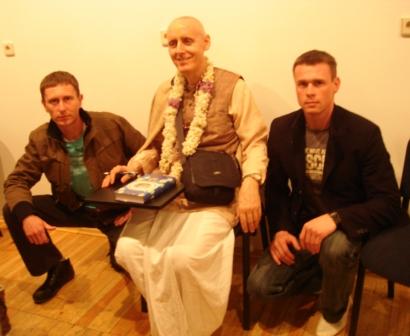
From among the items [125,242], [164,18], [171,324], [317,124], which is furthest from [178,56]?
[171,324]

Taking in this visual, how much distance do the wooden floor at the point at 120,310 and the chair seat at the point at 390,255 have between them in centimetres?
47

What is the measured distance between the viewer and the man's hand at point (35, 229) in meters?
1.85

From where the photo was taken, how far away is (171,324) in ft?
5.31

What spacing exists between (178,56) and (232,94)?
281mm

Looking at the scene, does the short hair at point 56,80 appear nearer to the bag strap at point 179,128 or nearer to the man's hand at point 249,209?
the bag strap at point 179,128

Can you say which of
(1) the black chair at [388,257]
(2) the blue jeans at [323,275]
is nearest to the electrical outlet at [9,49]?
(2) the blue jeans at [323,275]

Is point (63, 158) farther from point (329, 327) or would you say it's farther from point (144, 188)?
point (329, 327)

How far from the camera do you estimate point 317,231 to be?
1583 millimetres

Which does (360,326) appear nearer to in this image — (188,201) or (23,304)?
(188,201)

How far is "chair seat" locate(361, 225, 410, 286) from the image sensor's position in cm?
138

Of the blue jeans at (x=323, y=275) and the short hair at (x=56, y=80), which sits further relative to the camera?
the short hair at (x=56, y=80)

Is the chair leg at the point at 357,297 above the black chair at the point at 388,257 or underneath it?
underneath

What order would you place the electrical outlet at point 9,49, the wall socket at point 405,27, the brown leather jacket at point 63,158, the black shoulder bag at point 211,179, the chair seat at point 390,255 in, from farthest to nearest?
the electrical outlet at point 9,49 → the brown leather jacket at point 63,158 → the wall socket at point 405,27 → the black shoulder bag at point 211,179 → the chair seat at point 390,255

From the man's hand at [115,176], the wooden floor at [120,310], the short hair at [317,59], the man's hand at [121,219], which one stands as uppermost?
the short hair at [317,59]
